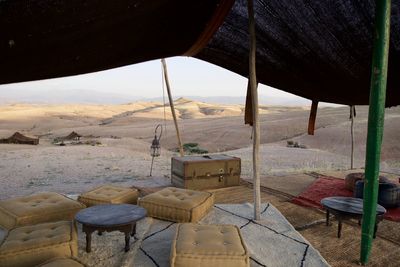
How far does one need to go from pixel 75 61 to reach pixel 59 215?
7.50ft

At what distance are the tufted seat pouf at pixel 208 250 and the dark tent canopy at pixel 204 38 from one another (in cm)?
222

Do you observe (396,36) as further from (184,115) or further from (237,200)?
(184,115)

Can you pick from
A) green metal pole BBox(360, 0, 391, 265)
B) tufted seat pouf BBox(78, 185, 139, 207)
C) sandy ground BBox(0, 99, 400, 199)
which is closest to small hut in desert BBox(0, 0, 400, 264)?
green metal pole BBox(360, 0, 391, 265)

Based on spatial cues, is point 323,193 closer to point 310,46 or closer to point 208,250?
point 310,46

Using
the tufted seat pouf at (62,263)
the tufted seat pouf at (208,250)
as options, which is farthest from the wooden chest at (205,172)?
the tufted seat pouf at (62,263)

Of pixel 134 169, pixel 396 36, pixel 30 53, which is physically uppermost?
pixel 396 36

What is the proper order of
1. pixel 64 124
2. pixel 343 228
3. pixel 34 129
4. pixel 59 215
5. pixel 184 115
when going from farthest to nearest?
pixel 184 115
pixel 64 124
pixel 34 129
pixel 343 228
pixel 59 215

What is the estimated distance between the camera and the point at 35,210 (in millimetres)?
→ 4484

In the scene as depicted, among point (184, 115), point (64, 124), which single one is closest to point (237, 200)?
point (64, 124)

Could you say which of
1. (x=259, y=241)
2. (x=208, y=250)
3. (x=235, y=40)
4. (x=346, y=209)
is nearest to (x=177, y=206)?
(x=259, y=241)

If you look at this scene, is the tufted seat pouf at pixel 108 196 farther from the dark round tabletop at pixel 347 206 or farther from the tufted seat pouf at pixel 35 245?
the dark round tabletop at pixel 347 206

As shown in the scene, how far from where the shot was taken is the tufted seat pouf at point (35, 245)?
329cm

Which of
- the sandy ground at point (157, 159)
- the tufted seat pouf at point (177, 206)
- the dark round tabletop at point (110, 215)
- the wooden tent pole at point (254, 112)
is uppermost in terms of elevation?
the wooden tent pole at point (254, 112)

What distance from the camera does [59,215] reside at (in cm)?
464
